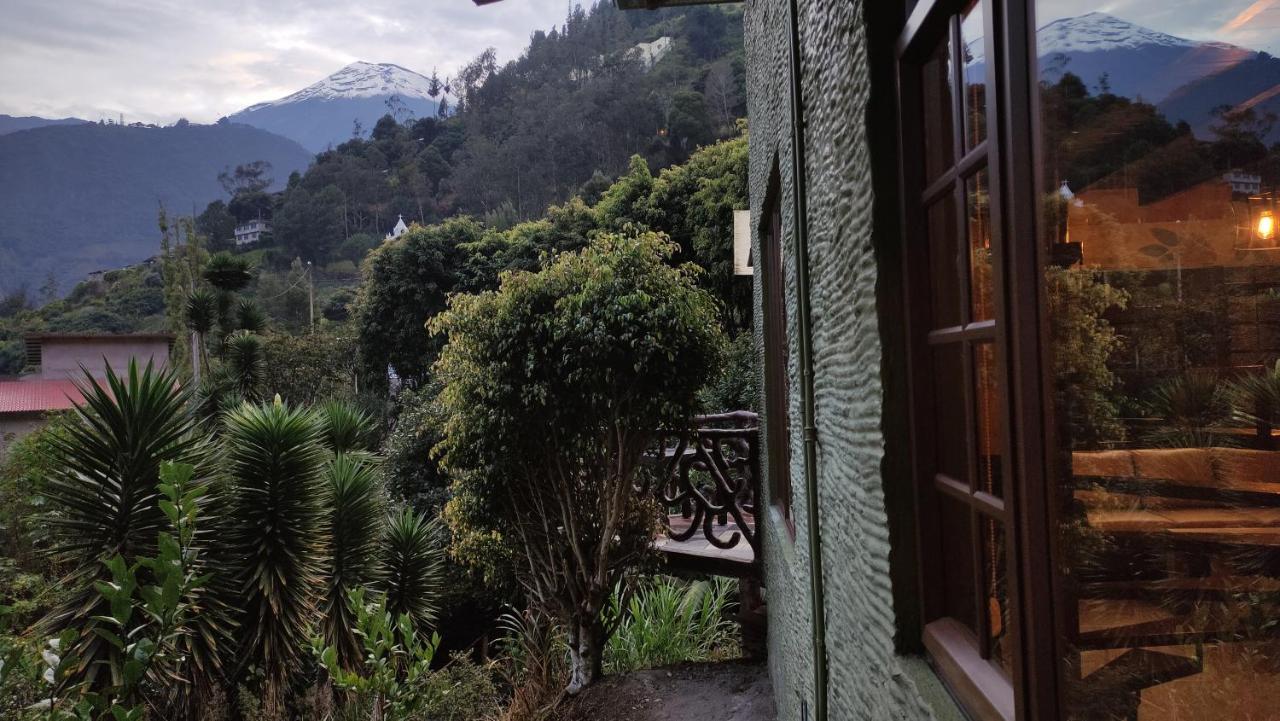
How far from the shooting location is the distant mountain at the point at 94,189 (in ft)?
354

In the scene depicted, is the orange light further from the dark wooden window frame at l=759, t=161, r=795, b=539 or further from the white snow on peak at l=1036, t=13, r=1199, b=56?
the dark wooden window frame at l=759, t=161, r=795, b=539

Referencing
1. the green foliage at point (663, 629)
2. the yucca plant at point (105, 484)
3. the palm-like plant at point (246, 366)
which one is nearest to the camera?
the yucca plant at point (105, 484)

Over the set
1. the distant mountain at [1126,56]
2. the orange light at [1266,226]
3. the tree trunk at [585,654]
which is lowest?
the tree trunk at [585,654]

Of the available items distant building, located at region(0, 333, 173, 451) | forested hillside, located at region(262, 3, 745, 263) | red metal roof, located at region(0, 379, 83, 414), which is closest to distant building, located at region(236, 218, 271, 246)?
forested hillside, located at region(262, 3, 745, 263)

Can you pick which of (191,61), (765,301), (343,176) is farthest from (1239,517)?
(191,61)

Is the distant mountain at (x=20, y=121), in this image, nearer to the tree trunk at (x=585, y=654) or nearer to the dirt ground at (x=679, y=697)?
the tree trunk at (x=585, y=654)

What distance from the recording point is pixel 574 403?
6.81 metres

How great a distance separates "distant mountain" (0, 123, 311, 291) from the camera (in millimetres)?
108000

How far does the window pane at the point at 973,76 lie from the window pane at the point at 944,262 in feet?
0.51

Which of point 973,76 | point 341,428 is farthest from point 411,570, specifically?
point 973,76

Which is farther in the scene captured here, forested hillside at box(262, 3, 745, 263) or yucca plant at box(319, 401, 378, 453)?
forested hillside at box(262, 3, 745, 263)

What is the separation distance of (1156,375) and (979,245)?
0.39 m

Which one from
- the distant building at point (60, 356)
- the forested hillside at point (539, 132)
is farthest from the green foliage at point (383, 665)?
the forested hillside at point (539, 132)

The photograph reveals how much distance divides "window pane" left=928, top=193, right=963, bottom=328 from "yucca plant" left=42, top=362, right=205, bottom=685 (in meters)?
6.86
